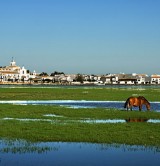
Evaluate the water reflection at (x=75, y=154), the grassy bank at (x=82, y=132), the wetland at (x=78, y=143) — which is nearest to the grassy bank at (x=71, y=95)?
the grassy bank at (x=82, y=132)

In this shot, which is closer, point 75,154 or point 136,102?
point 75,154

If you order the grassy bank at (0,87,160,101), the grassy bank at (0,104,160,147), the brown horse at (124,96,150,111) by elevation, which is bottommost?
the grassy bank at (0,87,160,101)

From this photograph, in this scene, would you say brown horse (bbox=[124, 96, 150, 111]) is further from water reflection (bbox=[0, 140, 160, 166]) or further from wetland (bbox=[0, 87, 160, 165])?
water reflection (bbox=[0, 140, 160, 166])

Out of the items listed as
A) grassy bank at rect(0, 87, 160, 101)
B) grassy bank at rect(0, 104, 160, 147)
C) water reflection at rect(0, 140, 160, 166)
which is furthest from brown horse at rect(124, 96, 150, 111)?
grassy bank at rect(0, 87, 160, 101)

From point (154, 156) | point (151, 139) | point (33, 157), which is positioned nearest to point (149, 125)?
point (151, 139)

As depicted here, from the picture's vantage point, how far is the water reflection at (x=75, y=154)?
50.1ft

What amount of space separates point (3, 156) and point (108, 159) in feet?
13.1

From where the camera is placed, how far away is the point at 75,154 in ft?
55.1

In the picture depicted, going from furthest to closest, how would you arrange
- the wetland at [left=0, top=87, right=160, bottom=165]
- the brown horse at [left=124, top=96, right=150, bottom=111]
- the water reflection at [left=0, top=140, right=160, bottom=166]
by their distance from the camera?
the brown horse at [left=124, top=96, right=150, bottom=111] → the wetland at [left=0, top=87, right=160, bottom=165] → the water reflection at [left=0, top=140, right=160, bottom=166]

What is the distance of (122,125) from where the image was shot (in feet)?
82.8

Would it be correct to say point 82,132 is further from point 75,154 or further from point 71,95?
point 71,95

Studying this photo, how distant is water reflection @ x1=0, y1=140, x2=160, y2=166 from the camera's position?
50.1 ft

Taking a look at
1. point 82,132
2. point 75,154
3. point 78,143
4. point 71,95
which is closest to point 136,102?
point 82,132

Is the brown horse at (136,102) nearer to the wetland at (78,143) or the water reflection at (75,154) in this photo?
the wetland at (78,143)
